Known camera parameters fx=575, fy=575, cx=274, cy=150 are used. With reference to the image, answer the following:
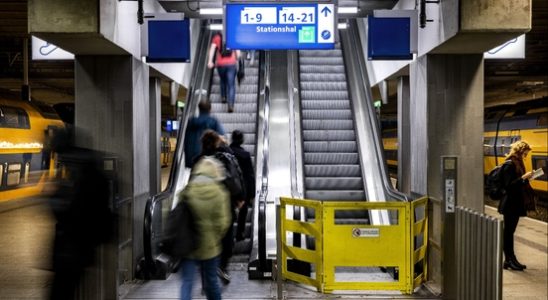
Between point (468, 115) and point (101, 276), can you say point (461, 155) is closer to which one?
point (468, 115)

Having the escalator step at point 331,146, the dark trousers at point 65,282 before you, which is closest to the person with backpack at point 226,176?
the dark trousers at point 65,282

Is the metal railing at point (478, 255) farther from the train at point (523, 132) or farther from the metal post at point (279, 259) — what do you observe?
the train at point (523, 132)

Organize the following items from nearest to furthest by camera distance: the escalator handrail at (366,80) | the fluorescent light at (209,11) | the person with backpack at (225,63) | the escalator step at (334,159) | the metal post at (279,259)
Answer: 1. the metal post at (279,259)
2. the escalator handrail at (366,80)
3. the fluorescent light at (209,11)
4. the escalator step at (334,159)
5. the person with backpack at (225,63)

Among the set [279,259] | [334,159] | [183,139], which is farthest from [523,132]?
[279,259]

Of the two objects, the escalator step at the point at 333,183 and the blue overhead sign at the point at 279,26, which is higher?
the blue overhead sign at the point at 279,26

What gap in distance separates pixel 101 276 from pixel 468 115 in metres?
5.05

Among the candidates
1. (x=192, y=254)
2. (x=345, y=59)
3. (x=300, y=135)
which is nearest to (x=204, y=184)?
(x=192, y=254)

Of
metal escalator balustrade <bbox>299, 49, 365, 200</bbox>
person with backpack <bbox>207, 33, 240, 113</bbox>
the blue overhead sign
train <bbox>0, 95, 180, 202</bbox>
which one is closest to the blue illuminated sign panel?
the blue overhead sign

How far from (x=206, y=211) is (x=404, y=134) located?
6.70 meters

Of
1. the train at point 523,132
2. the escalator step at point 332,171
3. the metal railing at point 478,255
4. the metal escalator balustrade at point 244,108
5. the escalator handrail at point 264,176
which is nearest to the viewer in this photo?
the metal railing at point 478,255

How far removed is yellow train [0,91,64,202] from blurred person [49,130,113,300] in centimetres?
1061

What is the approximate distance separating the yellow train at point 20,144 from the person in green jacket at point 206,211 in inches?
412

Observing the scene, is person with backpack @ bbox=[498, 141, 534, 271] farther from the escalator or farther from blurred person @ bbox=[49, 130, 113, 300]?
blurred person @ bbox=[49, 130, 113, 300]

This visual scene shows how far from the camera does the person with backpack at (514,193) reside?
791 centimetres
